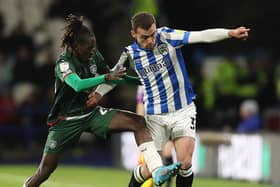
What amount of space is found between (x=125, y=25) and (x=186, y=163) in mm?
12428

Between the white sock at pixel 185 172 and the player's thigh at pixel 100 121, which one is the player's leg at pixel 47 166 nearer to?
the player's thigh at pixel 100 121

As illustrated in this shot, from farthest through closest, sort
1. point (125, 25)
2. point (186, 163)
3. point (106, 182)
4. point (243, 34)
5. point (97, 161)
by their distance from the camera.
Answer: point (125, 25) < point (97, 161) < point (106, 182) < point (186, 163) < point (243, 34)

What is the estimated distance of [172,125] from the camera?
10.7 meters

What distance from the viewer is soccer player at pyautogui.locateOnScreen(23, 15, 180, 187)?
406 inches

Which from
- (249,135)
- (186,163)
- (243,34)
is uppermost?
(243,34)

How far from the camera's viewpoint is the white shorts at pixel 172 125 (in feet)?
34.8

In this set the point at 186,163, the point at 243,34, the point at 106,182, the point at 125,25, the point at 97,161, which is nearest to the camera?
the point at 243,34

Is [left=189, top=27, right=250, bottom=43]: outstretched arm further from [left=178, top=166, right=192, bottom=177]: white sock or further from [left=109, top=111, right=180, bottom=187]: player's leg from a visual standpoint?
[left=178, top=166, right=192, bottom=177]: white sock

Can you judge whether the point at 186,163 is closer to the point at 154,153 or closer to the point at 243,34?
the point at 154,153

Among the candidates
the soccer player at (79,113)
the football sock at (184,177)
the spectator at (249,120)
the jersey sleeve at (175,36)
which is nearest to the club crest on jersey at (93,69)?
the soccer player at (79,113)

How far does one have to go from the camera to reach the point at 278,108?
2108cm

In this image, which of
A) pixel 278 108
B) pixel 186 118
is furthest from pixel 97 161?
pixel 186 118

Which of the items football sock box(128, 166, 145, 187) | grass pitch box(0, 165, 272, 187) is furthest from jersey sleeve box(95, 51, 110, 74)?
grass pitch box(0, 165, 272, 187)

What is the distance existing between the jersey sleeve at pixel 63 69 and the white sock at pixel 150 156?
1.01 metres
